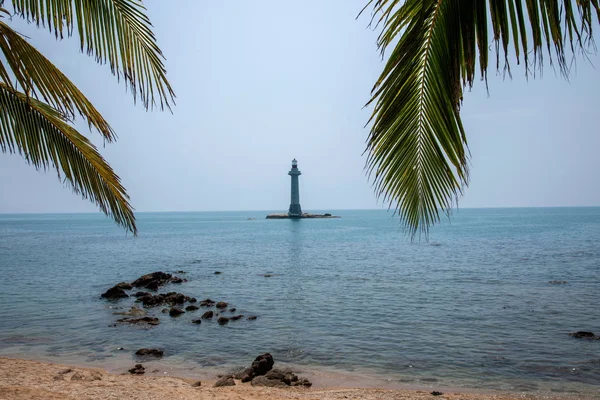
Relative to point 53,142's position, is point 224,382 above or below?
below

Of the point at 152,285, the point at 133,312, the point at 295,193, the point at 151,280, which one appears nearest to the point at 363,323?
the point at 133,312

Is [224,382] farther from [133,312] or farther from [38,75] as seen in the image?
[133,312]

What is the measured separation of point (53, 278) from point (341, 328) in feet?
89.1

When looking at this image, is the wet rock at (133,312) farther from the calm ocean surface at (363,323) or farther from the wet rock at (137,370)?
the wet rock at (137,370)

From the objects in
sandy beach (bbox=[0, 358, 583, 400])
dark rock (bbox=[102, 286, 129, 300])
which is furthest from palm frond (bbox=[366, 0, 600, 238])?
dark rock (bbox=[102, 286, 129, 300])

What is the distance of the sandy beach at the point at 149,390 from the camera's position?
10469 mm

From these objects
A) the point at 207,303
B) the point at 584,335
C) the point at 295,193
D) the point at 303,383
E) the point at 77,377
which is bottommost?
the point at 207,303

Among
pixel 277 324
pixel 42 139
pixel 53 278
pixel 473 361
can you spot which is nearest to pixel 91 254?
pixel 53 278

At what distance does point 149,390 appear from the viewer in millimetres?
11031

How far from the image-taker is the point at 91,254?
5869cm

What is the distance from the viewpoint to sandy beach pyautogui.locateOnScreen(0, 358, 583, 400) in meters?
10.5

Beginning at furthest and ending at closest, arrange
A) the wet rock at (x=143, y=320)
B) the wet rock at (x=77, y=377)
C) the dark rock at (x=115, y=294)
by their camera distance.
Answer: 1. the dark rock at (x=115, y=294)
2. the wet rock at (x=143, y=320)
3. the wet rock at (x=77, y=377)

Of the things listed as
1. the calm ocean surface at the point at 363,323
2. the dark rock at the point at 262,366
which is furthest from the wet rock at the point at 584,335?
the dark rock at the point at 262,366

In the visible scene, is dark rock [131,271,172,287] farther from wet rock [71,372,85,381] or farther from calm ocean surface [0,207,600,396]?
wet rock [71,372,85,381]
